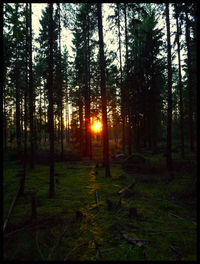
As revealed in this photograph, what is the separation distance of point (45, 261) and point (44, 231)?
1.20 meters

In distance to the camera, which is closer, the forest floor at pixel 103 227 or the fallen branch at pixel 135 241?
the forest floor at pixel 103 227

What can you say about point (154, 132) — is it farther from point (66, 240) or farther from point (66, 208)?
point (66, 240)

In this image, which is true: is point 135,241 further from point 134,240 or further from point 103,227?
point 103,227

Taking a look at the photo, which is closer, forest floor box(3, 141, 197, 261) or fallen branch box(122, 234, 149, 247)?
forest floor box(3, 141, 197, 261)

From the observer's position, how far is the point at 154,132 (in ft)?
62.4

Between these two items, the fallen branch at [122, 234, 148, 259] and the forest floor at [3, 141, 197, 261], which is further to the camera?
the fallen branch at [122, 234, 148, 259]

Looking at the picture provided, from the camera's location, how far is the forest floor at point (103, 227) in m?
3.40

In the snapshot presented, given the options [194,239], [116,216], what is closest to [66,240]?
[116,216]

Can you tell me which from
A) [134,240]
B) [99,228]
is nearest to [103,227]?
[99,228]

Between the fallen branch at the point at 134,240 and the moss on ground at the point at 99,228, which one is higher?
the fallen branch at the point at 134,240

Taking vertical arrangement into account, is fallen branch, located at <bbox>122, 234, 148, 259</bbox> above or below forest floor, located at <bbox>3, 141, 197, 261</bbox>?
above

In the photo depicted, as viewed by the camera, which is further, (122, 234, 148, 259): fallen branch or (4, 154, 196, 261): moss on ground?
(122, 234, 148, 259): fallen branch

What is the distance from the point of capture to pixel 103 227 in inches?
175

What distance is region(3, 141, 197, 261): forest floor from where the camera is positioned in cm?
340
